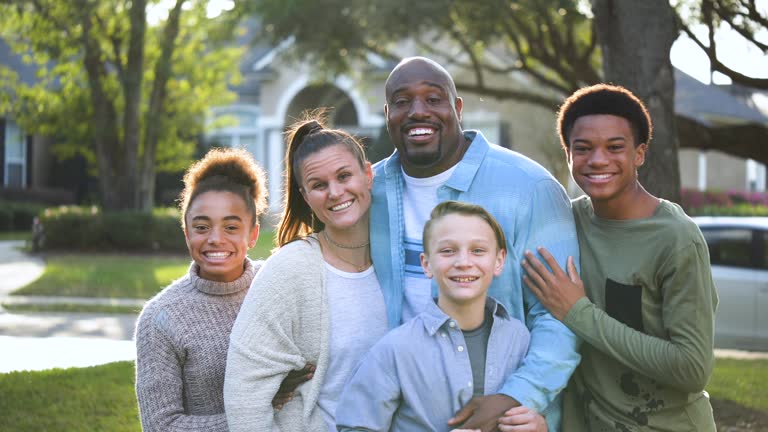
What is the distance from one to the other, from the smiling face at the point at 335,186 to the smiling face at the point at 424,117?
0.24 metres

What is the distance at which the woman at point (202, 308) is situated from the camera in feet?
11.0

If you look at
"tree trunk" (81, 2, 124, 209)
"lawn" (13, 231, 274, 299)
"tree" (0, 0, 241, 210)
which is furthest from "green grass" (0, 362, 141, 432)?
"tree trunk" (81, 2, 124, 209)

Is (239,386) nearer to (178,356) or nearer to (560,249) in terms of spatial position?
(178,356)

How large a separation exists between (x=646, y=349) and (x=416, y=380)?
0.82 meters

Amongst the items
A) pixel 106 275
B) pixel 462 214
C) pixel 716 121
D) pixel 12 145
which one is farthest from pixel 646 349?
pixel 12 145

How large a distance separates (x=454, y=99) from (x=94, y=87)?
66.1 ft

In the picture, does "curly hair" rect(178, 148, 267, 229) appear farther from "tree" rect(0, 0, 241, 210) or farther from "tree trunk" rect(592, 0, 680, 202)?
"tree" rect(0, 0, 241, 210)

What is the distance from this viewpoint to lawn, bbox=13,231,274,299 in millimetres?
13727

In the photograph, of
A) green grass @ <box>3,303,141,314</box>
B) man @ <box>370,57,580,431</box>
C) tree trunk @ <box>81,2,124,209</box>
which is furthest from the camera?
tree trunk @ <box>81,2,124,209</box>

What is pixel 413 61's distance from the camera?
11.5 ft

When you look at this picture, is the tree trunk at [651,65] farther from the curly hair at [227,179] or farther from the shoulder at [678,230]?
the curly hair at [227,179]

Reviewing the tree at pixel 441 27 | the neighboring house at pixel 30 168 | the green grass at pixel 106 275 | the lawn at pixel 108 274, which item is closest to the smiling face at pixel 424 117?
the tree at pixel 441 27

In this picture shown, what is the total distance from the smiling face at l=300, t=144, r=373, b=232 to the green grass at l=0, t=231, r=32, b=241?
2375 cm

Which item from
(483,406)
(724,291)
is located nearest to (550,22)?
(724,291)
